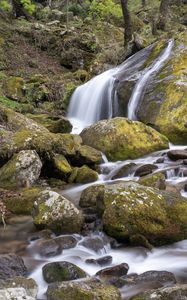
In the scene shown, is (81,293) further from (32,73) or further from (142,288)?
(32,73)

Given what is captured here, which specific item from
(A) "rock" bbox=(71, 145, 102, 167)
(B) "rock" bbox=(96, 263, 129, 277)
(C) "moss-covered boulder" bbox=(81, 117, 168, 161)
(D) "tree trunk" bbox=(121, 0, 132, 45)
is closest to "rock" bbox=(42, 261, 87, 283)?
(B) "rock" bbox=(96, 263, 129, 277)

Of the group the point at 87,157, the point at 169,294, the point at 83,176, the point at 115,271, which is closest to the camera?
the point at 169,294

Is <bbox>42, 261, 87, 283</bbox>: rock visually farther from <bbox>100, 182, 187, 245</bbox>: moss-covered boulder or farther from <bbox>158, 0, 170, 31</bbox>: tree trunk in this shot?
<bbox>158, 0, 170, 31</bbox>: tree trunk

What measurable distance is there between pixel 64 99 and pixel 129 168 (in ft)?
22.8

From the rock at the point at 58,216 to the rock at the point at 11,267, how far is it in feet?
3.78

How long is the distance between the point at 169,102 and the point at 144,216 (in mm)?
7259

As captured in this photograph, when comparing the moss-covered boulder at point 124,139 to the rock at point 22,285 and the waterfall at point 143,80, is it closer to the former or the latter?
the waterfall at point 143,80

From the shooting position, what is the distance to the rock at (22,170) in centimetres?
933

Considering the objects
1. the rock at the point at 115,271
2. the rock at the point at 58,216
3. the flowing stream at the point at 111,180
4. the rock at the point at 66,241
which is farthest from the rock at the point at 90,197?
the rock at the point at 115,271

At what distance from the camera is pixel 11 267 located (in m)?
5.55

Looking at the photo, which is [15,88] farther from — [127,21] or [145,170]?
[145,170]

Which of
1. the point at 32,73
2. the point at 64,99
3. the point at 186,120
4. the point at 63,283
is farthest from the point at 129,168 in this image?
the point at 32,73

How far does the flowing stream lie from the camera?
5.97 meters

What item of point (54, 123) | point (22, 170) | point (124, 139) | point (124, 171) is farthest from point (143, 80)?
point (22, 170)
